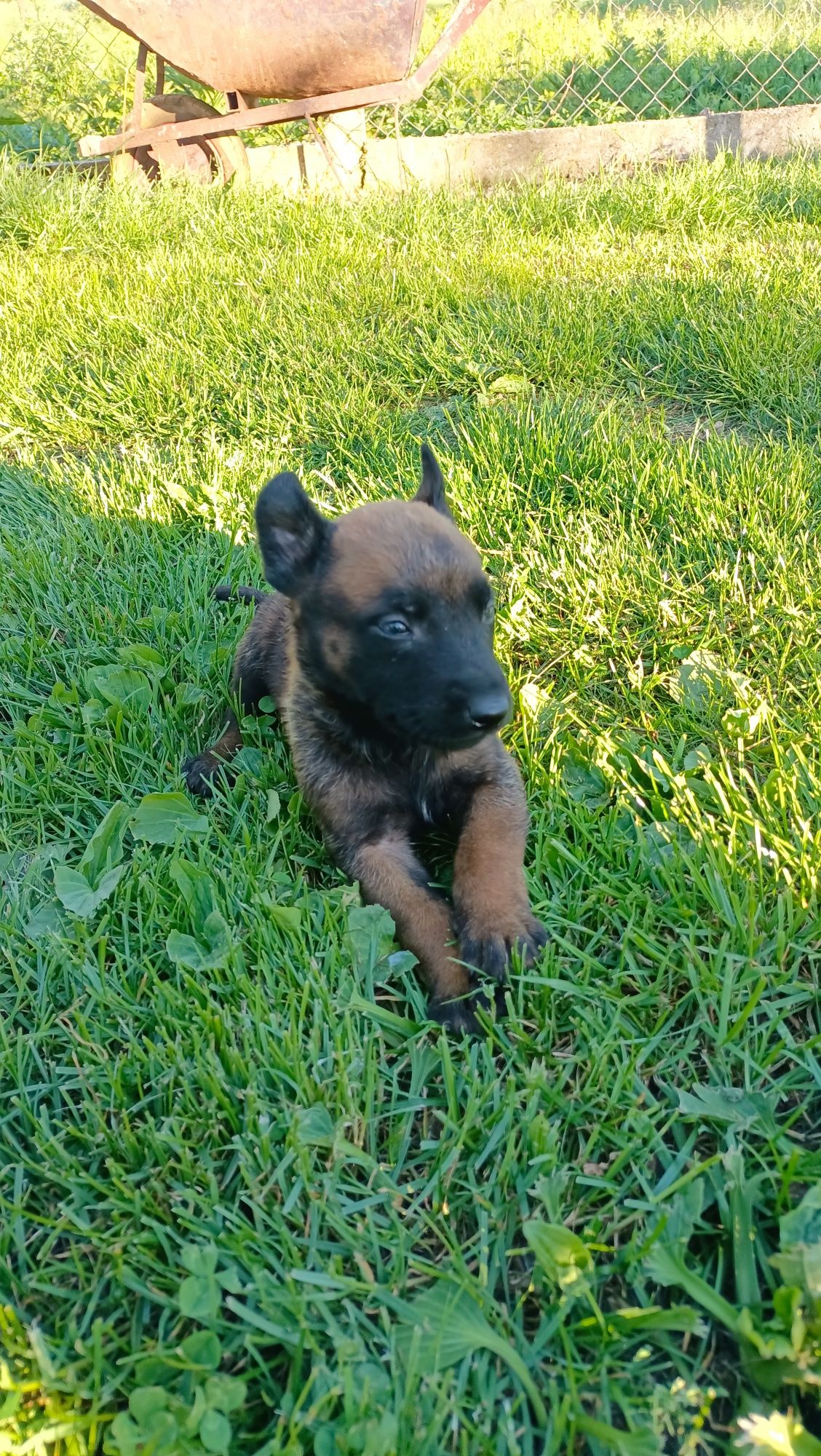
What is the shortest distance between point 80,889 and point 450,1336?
126 cm

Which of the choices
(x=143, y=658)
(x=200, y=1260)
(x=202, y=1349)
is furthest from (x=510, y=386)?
(x=202, y=1349)

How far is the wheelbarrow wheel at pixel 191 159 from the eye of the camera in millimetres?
6922

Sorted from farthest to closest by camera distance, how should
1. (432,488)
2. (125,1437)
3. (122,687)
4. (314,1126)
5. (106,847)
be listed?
(122,687) < (432,488) < (106,847) < (314,1126) < (125,1437)

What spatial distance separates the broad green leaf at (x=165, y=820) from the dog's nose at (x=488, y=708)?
0.76 m

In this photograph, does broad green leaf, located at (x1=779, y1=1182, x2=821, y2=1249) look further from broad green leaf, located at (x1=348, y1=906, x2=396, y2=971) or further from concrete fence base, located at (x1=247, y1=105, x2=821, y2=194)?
concrete fence base, located at (x1=247, y1=105, x2=821, y2=194)

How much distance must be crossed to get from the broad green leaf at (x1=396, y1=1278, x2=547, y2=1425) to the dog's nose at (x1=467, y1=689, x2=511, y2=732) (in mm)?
1011

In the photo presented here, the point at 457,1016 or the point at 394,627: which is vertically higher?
the point at 394,627

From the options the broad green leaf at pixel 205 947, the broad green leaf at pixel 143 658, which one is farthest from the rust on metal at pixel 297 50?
the broad green leaf at pixel 205 947

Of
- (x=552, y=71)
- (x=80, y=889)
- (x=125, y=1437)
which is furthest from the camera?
(x=552, y=71)

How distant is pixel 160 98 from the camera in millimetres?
7375

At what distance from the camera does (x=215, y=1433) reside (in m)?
1.33

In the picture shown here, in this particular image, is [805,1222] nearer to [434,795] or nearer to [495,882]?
[495,882]

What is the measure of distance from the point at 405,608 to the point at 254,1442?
4.87 feet

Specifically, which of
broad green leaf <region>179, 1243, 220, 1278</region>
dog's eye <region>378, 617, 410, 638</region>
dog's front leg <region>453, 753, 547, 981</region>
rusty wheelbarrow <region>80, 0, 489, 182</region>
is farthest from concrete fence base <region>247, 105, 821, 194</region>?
broad green leaf <region>179, 1243, 220, 1278</region>
